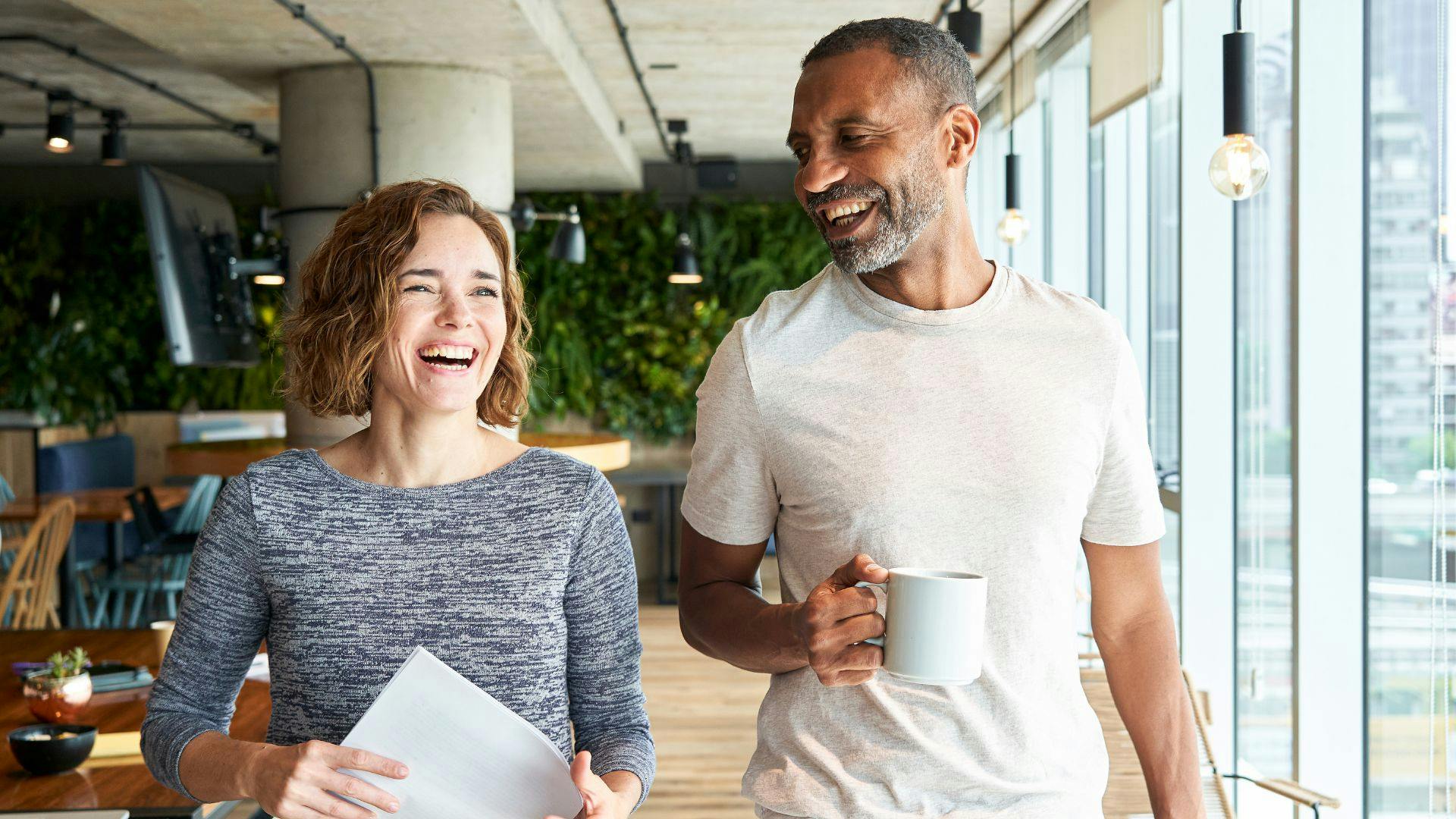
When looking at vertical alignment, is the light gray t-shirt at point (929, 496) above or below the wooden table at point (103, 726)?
above

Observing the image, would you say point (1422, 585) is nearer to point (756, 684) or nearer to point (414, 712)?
point (414, 712)

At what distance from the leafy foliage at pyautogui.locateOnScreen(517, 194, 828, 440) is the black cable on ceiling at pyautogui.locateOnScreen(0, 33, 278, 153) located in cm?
224

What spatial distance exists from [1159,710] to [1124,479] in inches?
10.4

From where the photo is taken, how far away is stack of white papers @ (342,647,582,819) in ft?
3.97

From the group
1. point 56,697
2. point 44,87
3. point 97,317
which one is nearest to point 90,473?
point 97,317

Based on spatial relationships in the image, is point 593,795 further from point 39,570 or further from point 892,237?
point 39,570

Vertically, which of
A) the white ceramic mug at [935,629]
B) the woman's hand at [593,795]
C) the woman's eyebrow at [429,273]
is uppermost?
the woman's eyebrow at [429,273]

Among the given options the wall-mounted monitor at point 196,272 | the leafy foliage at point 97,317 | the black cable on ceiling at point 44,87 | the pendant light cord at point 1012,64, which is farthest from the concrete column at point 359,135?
the leafy foliage at point 97,317

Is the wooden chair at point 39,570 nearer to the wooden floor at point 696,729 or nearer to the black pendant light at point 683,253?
the wooden floor at point 696,729

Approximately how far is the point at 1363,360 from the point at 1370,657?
78 centimetres

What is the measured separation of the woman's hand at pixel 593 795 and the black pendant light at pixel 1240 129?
207cm

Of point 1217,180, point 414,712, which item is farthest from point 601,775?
point 1217,180

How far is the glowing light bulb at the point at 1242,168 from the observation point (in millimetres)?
2740

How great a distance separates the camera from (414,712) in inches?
48.0
